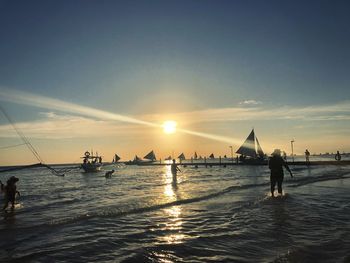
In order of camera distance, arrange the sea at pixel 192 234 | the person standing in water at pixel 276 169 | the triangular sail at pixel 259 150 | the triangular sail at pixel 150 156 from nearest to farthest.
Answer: the sea at pixel 192 234, the person standing in water at pixel 276 169, the triangular sail at pixel 259 150, the triangular sail at pixel 150 156

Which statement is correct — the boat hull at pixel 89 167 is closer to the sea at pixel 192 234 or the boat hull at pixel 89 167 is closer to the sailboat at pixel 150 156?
the sailboat at pixel 150 156

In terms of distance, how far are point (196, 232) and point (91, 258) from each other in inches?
134

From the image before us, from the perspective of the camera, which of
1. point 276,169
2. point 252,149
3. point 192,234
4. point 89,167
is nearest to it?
point 192,234

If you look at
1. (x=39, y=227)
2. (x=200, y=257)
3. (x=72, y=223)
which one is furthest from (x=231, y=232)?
(x=39, y=227)

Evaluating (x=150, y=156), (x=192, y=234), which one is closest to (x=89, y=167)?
(x=150, y=156)

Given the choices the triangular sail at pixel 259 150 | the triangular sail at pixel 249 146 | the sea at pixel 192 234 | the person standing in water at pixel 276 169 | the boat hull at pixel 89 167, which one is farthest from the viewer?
the boat hull at pixel 89 167

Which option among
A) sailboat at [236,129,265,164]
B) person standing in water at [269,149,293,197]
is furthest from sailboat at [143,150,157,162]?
person standing in water at [269,149,293,197]

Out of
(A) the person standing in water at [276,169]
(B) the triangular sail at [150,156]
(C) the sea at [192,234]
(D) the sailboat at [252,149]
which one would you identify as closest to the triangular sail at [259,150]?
(D) the sailboat at [252,149]

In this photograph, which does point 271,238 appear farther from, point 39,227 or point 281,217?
point 39,227

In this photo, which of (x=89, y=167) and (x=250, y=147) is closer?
(x=250, y=147)

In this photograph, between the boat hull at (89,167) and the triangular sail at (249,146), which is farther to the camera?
the boat hull at (89,167)

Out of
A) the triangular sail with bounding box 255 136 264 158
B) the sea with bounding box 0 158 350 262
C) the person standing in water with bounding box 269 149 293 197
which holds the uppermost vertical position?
the triangular sail with bounding box 255 136 264 158

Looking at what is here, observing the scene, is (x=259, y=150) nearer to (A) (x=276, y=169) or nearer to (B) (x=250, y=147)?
(B) (x=250, y=147)

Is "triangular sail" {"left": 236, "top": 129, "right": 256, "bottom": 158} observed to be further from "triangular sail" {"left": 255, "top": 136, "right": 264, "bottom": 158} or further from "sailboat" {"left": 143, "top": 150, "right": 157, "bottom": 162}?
"sailboat" {"left": 143, "top": 150, "right": 157, "bottom": 162}
